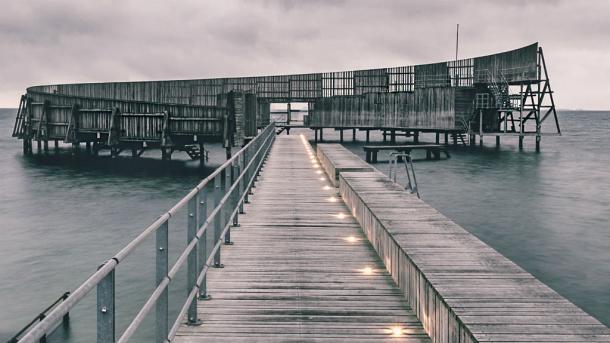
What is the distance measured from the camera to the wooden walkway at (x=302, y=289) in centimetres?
607

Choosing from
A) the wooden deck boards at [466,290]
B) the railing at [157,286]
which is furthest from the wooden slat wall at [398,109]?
the railing at [157,286]

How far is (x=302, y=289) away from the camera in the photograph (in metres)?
7.50

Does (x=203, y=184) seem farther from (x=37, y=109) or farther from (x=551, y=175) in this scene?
(x=37, y=109)

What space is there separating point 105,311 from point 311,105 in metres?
71.5

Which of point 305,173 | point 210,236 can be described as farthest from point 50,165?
point 305,173

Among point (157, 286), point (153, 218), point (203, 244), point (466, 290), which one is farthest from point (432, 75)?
point (157, 286)

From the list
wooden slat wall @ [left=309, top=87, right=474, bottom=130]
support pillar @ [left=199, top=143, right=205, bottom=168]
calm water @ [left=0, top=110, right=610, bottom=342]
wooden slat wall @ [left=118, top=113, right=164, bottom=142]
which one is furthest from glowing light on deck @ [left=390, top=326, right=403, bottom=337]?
wooden slat wall @ [left=309, top=87, right=474, bottom=130]

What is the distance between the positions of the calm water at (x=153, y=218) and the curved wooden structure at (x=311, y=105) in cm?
378

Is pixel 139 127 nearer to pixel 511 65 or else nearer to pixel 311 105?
pixel 311 105

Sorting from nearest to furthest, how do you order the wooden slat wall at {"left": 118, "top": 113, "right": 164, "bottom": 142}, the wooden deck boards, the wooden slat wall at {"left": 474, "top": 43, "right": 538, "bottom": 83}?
the wooden deck boards → the wooden slat wall at {"left": 118, "top": 113, "right": 164, "bottom": 142} → the wooden slat wall at {"left": 474, "top": 43, "right": 538, "bottom": 83}

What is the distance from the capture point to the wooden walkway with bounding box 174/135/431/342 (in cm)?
607

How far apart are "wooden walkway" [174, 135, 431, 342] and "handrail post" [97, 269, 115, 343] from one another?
8.85ft

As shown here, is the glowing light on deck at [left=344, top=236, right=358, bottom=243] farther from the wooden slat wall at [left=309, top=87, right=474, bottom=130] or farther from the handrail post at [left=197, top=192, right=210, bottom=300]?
the wooden slat wall at [left=309, top=87, right=474, bottom=130]

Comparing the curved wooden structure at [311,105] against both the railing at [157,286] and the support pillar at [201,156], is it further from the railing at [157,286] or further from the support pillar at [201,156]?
the railing at [157,286]
